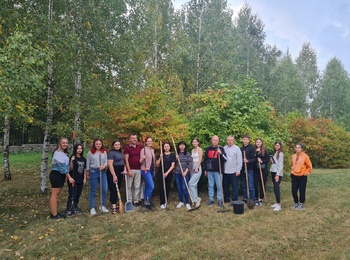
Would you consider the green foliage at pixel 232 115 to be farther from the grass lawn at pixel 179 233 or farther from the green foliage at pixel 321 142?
the green foliage at pixel 321 142

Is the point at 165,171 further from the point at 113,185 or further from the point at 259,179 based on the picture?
the point at 259,179

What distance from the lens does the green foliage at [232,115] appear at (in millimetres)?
8055

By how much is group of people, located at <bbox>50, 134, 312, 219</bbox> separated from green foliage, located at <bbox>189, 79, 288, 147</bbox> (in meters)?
1.04

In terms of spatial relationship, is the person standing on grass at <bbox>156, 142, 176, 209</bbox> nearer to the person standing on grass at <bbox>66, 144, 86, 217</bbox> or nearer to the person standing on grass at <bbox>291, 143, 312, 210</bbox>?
the person standing on grass at <bbox>66, 144, 86, 217</bbox>

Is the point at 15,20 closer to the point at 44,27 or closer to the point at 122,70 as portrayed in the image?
the point at 44,27

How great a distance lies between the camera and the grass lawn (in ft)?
14.1

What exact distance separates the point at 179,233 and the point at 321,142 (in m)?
13.5

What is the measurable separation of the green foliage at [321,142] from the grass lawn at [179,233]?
9223 mm

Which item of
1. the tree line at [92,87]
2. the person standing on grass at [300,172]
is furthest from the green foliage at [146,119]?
the person standing on grass at [300,172]

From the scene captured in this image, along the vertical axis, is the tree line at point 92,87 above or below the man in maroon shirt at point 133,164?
above

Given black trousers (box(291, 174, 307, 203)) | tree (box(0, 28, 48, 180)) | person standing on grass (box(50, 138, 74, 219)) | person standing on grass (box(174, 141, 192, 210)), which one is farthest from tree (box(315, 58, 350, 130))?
tree (box(0, 28, 48, 180))

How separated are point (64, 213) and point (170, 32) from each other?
54.1ft

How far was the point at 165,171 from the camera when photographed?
22.4 ft

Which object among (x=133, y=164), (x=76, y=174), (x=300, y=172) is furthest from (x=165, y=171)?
(x=300, y=172)
